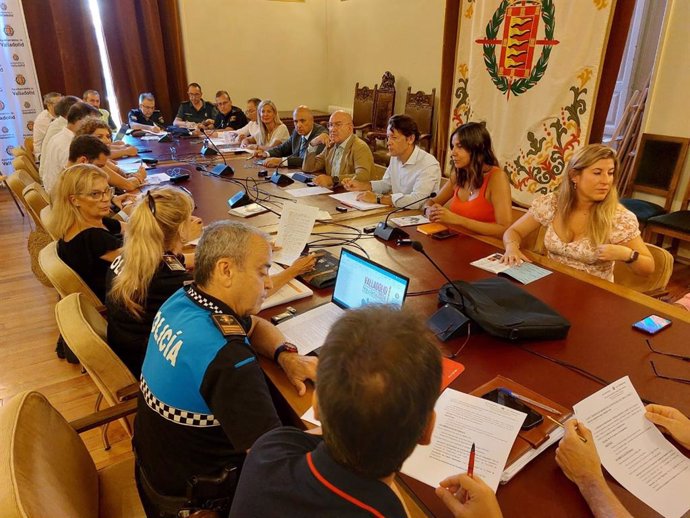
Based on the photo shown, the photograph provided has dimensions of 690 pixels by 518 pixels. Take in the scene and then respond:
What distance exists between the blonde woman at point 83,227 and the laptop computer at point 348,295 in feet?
3.37

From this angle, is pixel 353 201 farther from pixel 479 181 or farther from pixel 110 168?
pixel 110 168

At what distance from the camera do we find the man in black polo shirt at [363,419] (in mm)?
592

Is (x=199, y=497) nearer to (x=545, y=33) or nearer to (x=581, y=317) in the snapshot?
(x=581, y=317)

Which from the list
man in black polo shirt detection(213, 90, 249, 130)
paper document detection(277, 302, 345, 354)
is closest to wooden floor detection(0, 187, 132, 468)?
paper document detection(277, 302, 345, 354)

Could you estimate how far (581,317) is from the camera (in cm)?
143

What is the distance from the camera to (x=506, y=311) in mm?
1358

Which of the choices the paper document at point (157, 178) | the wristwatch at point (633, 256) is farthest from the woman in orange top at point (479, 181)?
the paper document at point (157, 178)

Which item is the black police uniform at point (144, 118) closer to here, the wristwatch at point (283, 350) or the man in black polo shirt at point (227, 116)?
the man in black polo shirt at point (227, 116)

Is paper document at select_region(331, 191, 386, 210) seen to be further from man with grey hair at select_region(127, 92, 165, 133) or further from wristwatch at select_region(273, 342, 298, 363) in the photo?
man with grey hair at select_region(127, 92, 165, 133)

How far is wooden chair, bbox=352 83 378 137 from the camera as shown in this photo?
5903 millimetres

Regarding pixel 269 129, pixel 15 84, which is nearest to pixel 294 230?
pixel 269 129

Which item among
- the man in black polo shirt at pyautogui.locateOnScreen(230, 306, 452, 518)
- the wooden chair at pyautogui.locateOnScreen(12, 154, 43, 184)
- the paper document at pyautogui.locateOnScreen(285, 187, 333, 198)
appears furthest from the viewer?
the wooden chair at pyautogui.locateOnScreen(12, 154, 43, 184)

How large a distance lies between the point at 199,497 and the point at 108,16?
21.5ft

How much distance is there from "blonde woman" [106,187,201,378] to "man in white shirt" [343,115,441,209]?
4.52ft
